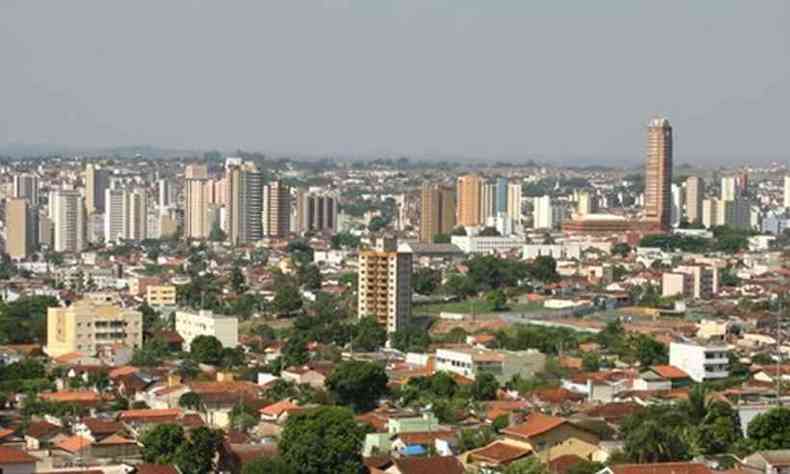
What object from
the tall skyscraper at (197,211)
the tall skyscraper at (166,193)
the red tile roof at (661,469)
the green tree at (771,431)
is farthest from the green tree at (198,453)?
the tall skyscraper at (166,193)

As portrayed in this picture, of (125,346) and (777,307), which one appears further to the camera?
(777,307)

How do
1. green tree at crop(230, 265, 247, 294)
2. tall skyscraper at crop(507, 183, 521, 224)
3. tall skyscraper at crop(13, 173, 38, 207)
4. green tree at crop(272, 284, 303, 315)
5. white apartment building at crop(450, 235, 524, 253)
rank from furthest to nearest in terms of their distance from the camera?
tall skyscraper at crop(507, 183, 521, 224) → tall skyscraper at crop(13, 173, 38, 207) → white apartment building at crop(450, 235, 524, 253) → green tree at crop(230, 265, 247, 294) → green tree at crop(272, 284, 303, 315)

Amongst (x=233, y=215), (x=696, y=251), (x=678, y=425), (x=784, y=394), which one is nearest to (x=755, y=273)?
(x=696, y=251)

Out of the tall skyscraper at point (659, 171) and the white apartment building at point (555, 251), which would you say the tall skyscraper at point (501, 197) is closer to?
the tall skyscraper at point (659, 171)

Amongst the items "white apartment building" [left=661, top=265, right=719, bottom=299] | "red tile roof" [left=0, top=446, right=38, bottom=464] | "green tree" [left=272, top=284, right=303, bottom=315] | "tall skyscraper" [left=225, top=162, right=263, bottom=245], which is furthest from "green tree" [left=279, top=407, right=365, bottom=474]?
"tall skyscraper" [left=225, top=162, right=263, bottom=245]

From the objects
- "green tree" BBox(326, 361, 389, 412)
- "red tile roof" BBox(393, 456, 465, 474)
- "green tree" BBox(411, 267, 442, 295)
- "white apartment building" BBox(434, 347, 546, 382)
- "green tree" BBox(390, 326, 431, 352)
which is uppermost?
"red tile roof" BBox(393, 456, 465, 474)

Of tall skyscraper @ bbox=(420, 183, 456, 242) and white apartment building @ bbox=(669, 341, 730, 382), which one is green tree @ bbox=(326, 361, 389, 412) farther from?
tall skyscraper @ bbox=(420, 183, 456, 242)

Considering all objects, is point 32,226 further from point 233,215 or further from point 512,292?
point 512,292
